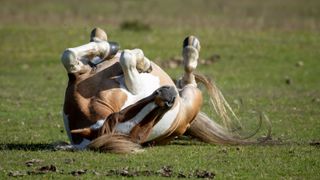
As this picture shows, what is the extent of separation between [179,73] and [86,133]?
11082mm

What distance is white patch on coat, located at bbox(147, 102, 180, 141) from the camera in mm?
9008

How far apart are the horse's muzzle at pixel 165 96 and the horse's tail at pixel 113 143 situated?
0.49 m

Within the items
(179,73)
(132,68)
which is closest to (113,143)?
(132,68)

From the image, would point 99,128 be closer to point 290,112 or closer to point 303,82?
point 290,112

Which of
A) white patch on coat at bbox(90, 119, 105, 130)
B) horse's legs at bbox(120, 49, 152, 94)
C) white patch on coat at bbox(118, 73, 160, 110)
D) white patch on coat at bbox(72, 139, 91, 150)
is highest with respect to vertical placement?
horse's legs at bbox(120, 49, 152, 94)

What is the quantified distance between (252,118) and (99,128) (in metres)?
4.64

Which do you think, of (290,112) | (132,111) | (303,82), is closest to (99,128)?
(132,111)

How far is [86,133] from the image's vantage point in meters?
8.79

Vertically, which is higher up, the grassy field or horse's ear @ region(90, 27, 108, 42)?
horse's ear @ region(90, 27, 108, 42)

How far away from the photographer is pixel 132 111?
342 inches

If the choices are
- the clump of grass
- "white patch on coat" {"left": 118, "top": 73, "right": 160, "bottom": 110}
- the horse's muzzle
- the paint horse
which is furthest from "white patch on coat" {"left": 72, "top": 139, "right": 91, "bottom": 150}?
the clump of grass

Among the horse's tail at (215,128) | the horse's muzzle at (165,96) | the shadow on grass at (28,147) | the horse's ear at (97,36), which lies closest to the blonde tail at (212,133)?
the horse's tail at (215,128)

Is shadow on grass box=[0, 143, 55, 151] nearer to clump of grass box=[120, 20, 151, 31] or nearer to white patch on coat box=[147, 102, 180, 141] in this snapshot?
white patch on coat box=[147, 102, 180, 141]

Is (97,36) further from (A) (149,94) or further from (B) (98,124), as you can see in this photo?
(B) (98,124)
